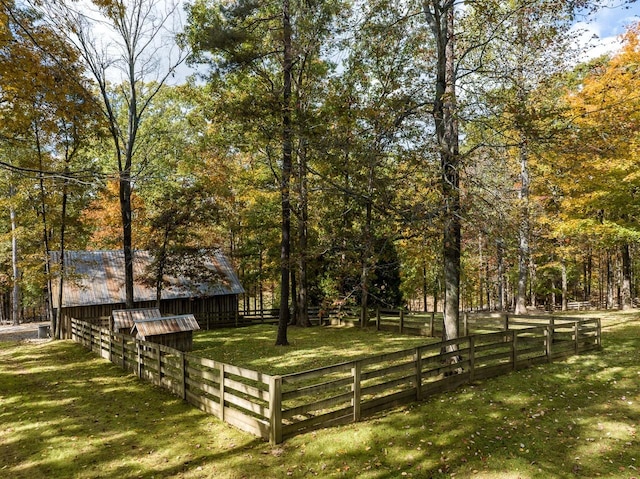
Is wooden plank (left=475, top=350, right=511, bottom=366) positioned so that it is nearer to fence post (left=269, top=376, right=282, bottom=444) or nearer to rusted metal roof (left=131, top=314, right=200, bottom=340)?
fence post (left=269, top=376, right=282, bottom=444)

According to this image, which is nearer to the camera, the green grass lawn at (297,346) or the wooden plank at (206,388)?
the wooden plank at (206,388)

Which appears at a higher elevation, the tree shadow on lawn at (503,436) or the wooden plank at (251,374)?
the wooden plank at (251,374)

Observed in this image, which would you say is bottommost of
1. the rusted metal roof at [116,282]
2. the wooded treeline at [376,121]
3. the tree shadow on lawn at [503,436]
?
the tree shadow on lawn at [503,436]

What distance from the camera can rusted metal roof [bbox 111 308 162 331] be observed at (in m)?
14.6

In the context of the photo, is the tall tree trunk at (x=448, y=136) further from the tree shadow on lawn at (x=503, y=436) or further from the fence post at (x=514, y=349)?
the tree shadow on lawn at (x=503, y=436)

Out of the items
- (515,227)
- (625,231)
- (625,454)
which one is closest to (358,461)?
(625,454)

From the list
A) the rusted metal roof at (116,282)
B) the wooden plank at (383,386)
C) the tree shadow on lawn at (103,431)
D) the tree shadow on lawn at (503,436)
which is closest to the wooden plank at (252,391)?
the tree shadow on lawn at (103,431)

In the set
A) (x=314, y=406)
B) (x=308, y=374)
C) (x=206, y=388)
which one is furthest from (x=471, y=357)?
(x=206, y=388)

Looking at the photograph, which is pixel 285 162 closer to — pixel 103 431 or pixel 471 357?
pixel 471 357

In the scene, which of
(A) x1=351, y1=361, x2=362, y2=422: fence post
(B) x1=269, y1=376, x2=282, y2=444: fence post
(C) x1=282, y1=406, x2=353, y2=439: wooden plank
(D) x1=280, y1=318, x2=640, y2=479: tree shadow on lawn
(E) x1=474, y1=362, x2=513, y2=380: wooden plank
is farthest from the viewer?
(E) x1=474, y1=362, x2=513, y2=380: wooden plank

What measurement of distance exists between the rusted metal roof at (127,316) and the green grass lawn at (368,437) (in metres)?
4.52

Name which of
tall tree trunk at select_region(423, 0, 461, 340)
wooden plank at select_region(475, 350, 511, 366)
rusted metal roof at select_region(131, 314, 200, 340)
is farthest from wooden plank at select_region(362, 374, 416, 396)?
rusted metal roof at select_region(131, 314, 200, 340)

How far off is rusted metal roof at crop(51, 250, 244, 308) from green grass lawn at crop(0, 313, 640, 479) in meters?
11.3

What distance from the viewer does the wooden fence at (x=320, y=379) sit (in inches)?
261
